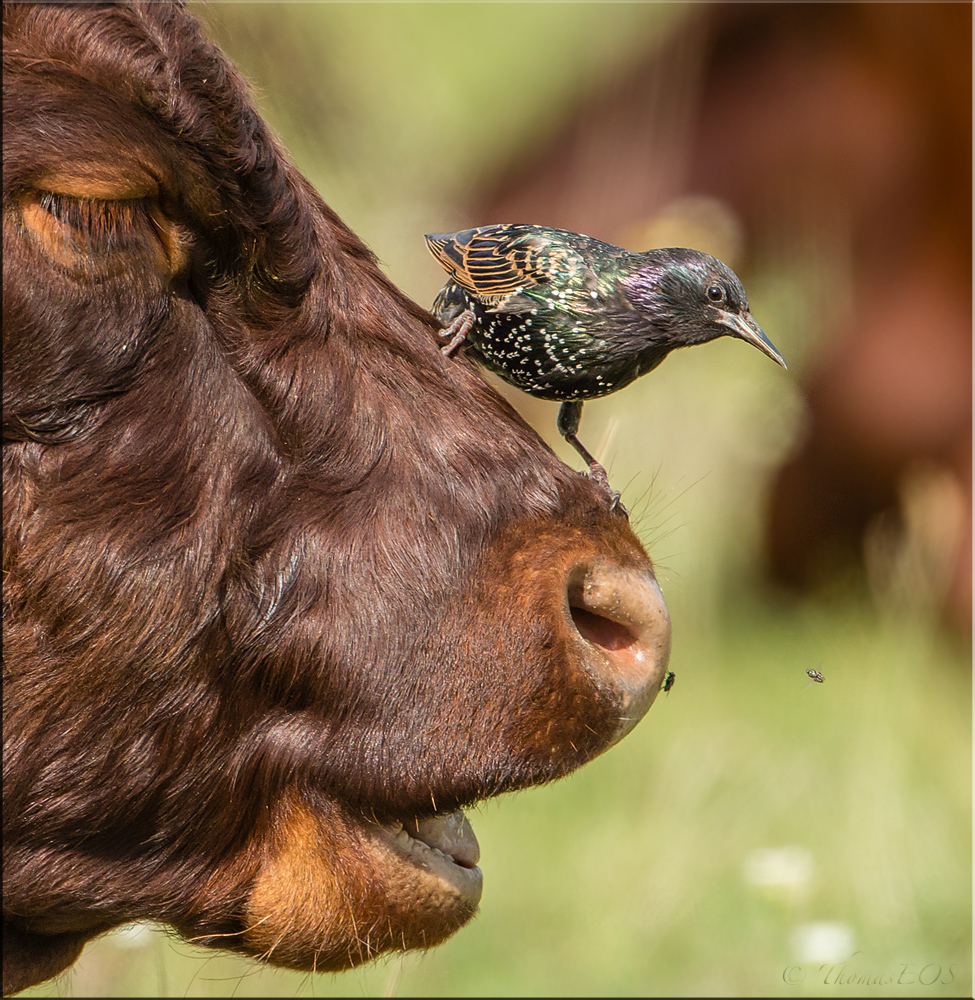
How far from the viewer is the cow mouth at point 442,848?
81.7 inches

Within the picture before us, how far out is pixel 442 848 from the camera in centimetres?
222

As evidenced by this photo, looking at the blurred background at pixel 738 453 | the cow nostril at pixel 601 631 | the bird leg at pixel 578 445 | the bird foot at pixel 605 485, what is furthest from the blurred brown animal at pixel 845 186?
the cow nostril at pixel 601 631

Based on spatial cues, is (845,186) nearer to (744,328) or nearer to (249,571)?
(744,328)

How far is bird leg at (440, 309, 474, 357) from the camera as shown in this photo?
2.22m

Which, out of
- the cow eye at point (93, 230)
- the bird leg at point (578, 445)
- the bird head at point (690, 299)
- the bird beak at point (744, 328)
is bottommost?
the bird leg at point (578, 445)

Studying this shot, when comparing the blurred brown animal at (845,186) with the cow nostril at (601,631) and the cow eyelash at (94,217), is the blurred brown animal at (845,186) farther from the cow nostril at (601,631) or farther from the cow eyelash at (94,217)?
the cow eyelash at (94,217)

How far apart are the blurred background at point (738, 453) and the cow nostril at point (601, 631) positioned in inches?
15.4

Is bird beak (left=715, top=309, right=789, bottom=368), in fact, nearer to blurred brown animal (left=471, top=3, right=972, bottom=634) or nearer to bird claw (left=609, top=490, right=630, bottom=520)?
bird claw (left=609, top=490, right=630, bottom=520)

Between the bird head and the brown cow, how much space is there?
0.28 m

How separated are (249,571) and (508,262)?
64 cm

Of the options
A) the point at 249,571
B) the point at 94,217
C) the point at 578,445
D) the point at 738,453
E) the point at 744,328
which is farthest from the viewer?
the point at 738,453

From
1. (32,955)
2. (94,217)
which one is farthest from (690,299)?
(32,955)

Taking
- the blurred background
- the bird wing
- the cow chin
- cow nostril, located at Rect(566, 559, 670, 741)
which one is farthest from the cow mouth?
the bird wing

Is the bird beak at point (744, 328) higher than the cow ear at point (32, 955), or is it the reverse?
the bird beak at point (744, 328)
